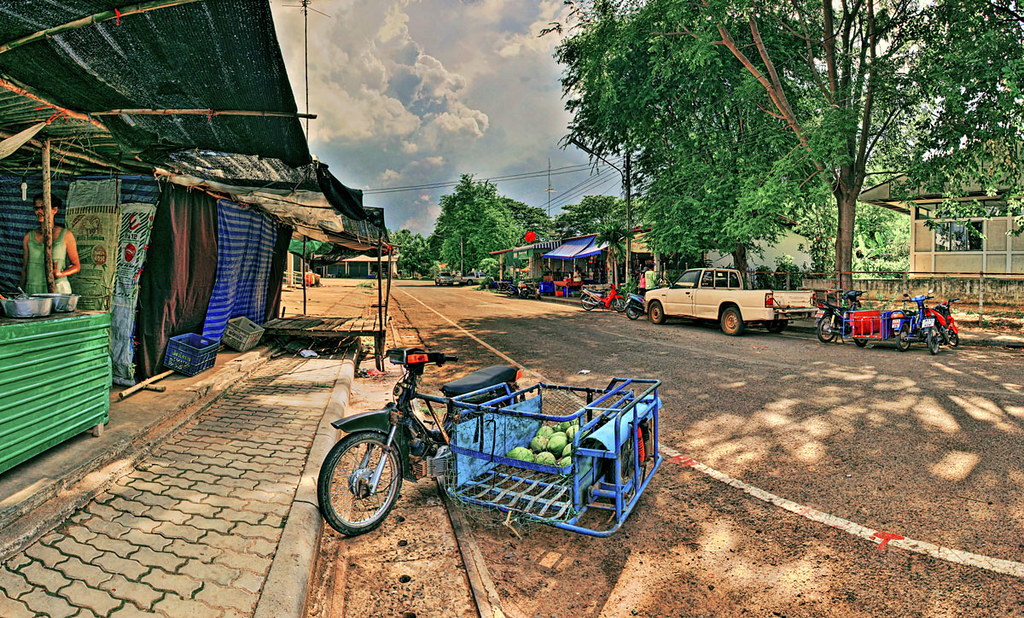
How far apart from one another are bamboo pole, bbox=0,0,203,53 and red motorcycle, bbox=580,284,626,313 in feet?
64.2

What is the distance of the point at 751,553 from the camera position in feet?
10.9

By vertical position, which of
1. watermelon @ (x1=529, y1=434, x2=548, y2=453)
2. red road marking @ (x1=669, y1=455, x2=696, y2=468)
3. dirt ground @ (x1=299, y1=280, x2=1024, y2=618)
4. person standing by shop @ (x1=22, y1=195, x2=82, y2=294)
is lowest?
dirt ground @ (x1=299, y1=280, x2=1024, y2=618)

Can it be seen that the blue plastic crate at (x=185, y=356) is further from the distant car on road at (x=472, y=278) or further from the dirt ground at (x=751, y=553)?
the distant car on road at (x=472, y=278)

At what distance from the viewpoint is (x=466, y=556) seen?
3.37 meters

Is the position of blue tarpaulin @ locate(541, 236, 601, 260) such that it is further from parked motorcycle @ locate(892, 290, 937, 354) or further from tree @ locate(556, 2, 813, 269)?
parked motorcycle @ locate(892, 290, 937, 354)

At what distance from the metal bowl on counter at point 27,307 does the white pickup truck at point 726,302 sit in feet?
45.6

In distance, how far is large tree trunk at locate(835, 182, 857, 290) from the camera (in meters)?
15.6

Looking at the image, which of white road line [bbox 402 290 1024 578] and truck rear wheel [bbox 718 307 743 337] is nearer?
white road line [bbox 402 290 1024 578]

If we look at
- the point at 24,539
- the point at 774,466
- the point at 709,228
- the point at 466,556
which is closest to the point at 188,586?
the point at 24,539

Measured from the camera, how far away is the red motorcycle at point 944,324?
1101 cm

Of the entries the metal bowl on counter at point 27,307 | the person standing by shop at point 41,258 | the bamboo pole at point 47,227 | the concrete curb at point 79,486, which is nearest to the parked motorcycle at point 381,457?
the concrete curb at point 79,486

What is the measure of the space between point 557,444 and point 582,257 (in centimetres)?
2869

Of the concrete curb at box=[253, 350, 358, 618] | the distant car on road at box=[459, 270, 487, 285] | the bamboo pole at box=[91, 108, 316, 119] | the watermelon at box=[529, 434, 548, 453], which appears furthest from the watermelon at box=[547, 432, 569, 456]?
the distant car on road at box=[459, 270, 487, 285]

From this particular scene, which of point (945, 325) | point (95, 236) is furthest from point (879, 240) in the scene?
point (95, 236)
